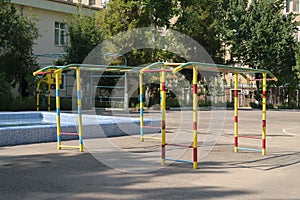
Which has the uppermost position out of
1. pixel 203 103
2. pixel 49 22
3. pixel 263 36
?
pixel 49 22

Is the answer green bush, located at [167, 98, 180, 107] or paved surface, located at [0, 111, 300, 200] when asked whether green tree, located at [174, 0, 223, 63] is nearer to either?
green bush, located at [167, 98, 180, 107]

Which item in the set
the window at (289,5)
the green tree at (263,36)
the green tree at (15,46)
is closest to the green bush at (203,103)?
the green tree at (263,36)

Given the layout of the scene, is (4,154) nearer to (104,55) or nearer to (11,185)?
(11,185)

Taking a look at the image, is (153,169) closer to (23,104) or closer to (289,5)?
(23,104)

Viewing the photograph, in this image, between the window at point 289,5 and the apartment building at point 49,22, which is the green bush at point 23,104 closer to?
the apartment building at point 49,22

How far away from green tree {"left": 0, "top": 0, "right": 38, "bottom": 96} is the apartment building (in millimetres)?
3673

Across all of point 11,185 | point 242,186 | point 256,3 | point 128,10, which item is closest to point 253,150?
point 242,186

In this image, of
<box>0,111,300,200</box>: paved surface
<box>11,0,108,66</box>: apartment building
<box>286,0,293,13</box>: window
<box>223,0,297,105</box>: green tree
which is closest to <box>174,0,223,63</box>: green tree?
<box>223,0,297,105</box>: green tree

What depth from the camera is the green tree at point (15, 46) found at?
2917 centimetres

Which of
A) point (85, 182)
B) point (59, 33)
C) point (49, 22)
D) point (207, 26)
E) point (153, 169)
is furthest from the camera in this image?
point (207, 26)

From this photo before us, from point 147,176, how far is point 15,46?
23.6 metres

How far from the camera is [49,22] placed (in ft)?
120

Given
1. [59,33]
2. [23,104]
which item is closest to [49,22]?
[59,33]

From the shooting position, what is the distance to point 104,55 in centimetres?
3256
